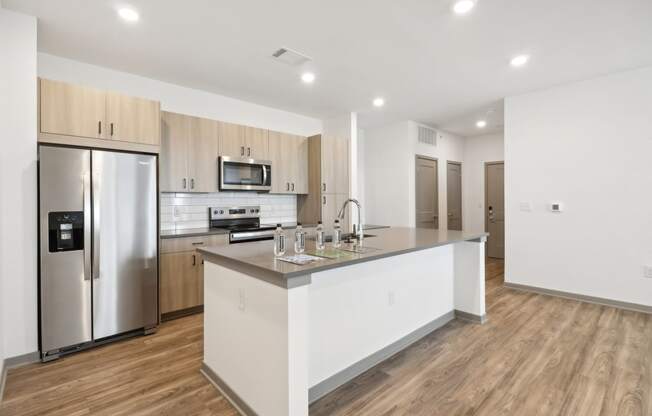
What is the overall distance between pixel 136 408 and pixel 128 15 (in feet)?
9.35

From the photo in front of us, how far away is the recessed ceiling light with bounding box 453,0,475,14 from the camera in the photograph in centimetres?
230

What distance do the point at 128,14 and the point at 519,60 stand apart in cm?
371

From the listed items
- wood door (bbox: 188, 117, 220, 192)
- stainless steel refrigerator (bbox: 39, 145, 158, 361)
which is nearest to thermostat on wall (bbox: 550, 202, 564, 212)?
wood door (bbox: 188, 117, 220, 192)

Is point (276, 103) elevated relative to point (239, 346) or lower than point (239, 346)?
elevated

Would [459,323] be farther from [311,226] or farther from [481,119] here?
[481,119]

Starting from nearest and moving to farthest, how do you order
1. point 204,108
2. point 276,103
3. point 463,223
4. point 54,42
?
point 54,42 < point 204,108 < point 276,103 < point 463,223

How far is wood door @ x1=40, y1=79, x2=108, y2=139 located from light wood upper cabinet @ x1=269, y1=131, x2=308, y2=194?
2105mm

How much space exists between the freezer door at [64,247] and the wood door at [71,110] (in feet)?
0.73

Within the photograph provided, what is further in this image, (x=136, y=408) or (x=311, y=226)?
(x=311, y=226)

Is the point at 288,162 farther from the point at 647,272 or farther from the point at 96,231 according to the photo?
the point at 647,272

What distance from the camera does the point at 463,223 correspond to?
24.3 feet

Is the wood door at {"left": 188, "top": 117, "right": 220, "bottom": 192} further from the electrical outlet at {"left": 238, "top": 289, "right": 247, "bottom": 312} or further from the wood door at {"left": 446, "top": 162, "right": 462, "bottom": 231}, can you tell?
the wood door at {"left": 446, "top": 162, "right": 462, "bottom": 231}

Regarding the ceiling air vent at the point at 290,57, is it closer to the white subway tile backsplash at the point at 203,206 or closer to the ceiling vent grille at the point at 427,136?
the white subway tile backsplash at the point at 203,206

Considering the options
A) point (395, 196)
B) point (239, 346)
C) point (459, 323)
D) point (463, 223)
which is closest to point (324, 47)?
point (239, 346)
